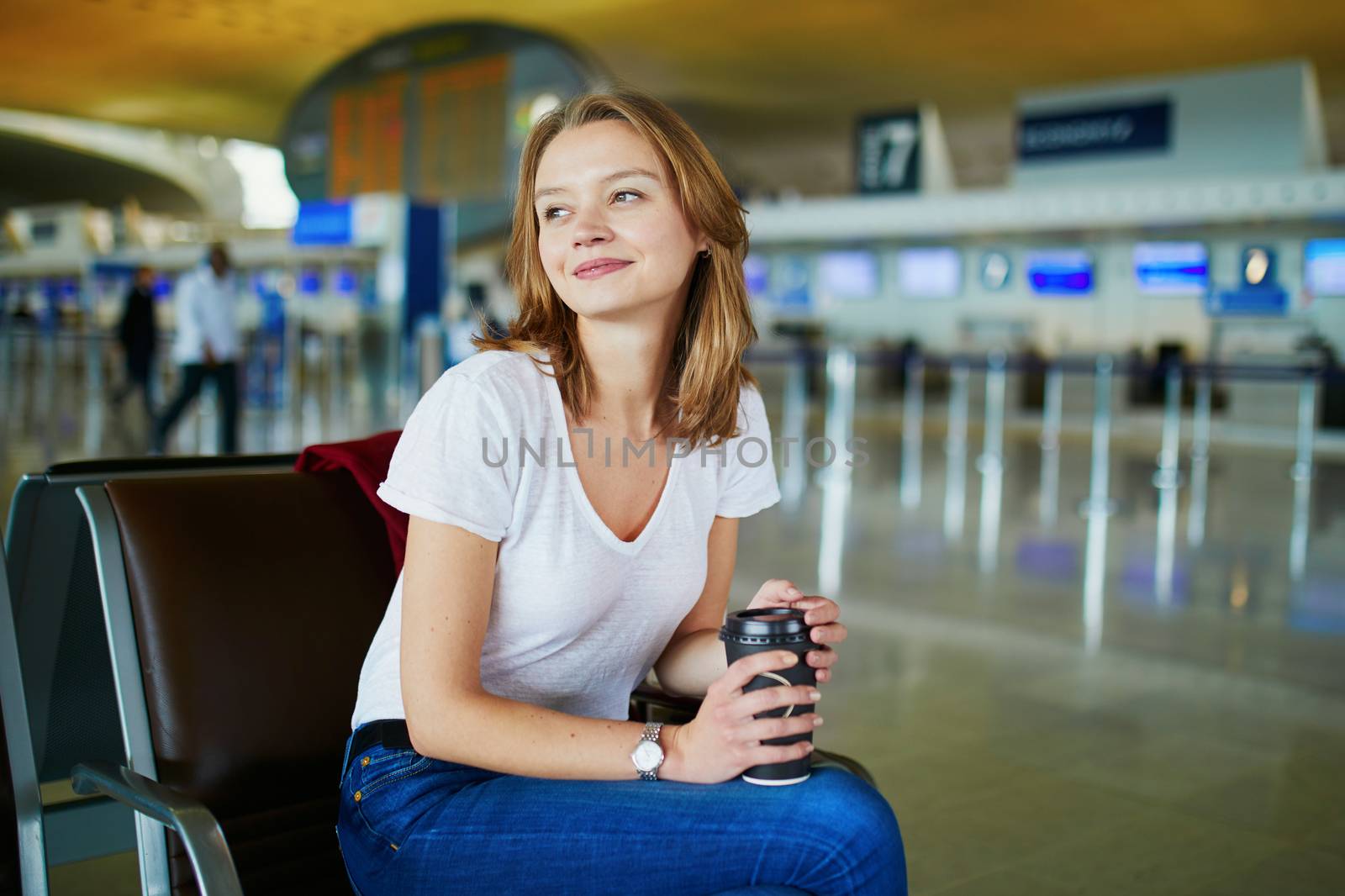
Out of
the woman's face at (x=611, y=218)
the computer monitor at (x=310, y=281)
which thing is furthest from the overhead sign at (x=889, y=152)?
the woman's face at (x=611, y=218)

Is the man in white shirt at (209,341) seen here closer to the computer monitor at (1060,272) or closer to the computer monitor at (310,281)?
the computer monitor at (1060,272)

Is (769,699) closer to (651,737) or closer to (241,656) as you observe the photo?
(651,737)

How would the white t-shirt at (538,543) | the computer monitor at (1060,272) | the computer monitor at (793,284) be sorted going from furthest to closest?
1. the computer monitor at (793,284)
2. the computer monitor at (1060,272)
3. the white t-shirt at (538,543)

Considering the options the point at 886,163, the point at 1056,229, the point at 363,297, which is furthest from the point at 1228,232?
the point at 363,297

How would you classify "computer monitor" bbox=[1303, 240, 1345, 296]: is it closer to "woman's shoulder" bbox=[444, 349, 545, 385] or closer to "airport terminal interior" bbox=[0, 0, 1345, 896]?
"airport terminal interior" bbox=[0, 0, 1345, 896]

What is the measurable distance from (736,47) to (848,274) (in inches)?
174

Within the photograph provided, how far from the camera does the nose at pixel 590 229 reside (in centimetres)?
124

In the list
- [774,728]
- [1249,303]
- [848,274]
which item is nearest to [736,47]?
[848,274]

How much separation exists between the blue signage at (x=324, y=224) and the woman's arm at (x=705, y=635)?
1021 centimetres

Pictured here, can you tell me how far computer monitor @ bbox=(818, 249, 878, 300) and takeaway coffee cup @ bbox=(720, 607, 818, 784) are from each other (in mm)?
15555

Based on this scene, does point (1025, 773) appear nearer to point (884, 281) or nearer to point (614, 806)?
point (614, 806)

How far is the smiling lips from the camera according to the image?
125cm

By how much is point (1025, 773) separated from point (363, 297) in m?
12.4

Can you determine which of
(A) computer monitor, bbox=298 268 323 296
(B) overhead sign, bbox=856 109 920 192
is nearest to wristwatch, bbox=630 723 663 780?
(B) overhead sign, bbox=856 109 920 192
